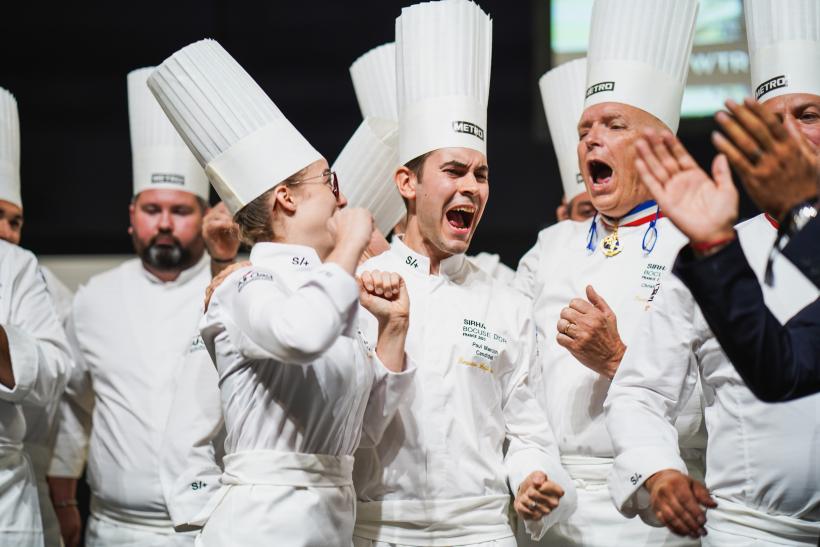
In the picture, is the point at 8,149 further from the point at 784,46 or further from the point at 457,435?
the point at 784,46

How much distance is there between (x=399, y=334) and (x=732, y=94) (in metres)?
3.38

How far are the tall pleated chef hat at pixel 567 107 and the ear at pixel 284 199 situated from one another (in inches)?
57.1

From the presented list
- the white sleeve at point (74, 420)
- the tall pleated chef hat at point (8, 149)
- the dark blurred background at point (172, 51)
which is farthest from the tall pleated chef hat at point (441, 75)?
the dark blurred background at point (172, 51)

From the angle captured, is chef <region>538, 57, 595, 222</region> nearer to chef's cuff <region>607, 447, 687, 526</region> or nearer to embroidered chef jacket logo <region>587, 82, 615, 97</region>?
embroidered chef jacket logo <region>587, 82, 615, 97</region>

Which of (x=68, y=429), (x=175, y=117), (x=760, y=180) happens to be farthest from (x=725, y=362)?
(x=68, y=429)

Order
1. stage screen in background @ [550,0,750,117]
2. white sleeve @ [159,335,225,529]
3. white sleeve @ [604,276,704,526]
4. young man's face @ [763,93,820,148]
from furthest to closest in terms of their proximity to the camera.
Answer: stage screen in background @ [550,0,750,117] → white sleeve @ [159,335,225,529] → young man's face @ [763,93,820,148] → white sleeve @ [604,276,704,526]

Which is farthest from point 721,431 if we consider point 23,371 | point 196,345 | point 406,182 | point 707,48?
point 707,48

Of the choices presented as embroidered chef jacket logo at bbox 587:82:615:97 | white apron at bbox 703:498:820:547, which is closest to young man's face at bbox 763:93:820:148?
embroidered chef jacket logo at bbox 587:82:615:97

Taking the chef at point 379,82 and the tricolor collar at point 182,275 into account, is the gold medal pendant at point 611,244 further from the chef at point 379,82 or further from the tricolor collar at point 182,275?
the tricolor collar at point 182,275

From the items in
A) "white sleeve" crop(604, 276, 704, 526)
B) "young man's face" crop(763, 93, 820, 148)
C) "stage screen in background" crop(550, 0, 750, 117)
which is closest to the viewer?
"white sleeve" crop(604, 276, 704, 526)

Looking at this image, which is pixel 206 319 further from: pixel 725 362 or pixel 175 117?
pixel 725 362

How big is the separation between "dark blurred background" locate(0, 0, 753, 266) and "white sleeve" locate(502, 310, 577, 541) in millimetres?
2567

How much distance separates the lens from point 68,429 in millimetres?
3912

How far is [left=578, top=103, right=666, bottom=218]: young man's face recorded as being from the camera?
2.89 meters
